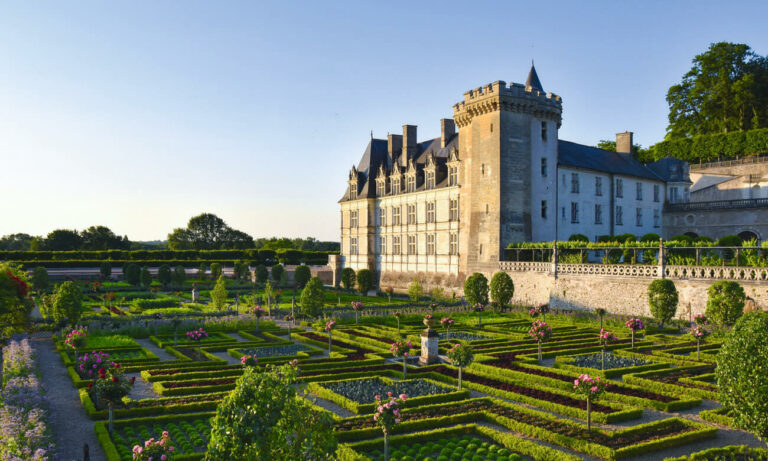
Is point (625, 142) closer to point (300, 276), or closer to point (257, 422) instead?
point (300, 276)

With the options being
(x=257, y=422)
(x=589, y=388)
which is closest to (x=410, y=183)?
(x=589, y=388)

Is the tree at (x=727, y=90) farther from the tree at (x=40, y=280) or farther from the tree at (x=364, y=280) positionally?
the tree at (x=40, y=280)

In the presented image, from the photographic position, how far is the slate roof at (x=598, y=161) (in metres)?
50.8

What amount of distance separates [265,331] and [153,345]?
6198mm

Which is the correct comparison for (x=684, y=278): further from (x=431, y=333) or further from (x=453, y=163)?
(x=453, y=163)

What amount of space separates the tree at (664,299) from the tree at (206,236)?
88898 millimetres

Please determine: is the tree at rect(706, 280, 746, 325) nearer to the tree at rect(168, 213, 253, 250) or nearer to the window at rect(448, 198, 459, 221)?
the window at rect(448, 198, 459, 221)

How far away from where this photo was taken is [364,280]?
188 ft

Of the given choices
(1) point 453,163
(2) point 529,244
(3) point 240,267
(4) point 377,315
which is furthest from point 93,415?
(3) point 240,267

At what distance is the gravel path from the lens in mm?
13961

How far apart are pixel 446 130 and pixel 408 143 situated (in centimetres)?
468

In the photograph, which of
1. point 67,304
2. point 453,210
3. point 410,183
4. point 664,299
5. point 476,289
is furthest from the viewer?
point 410,183

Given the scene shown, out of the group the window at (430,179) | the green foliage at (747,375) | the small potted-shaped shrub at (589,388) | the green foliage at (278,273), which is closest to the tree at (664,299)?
A: the small potted-shaped shrub at (589,388)

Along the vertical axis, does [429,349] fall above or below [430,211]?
below
